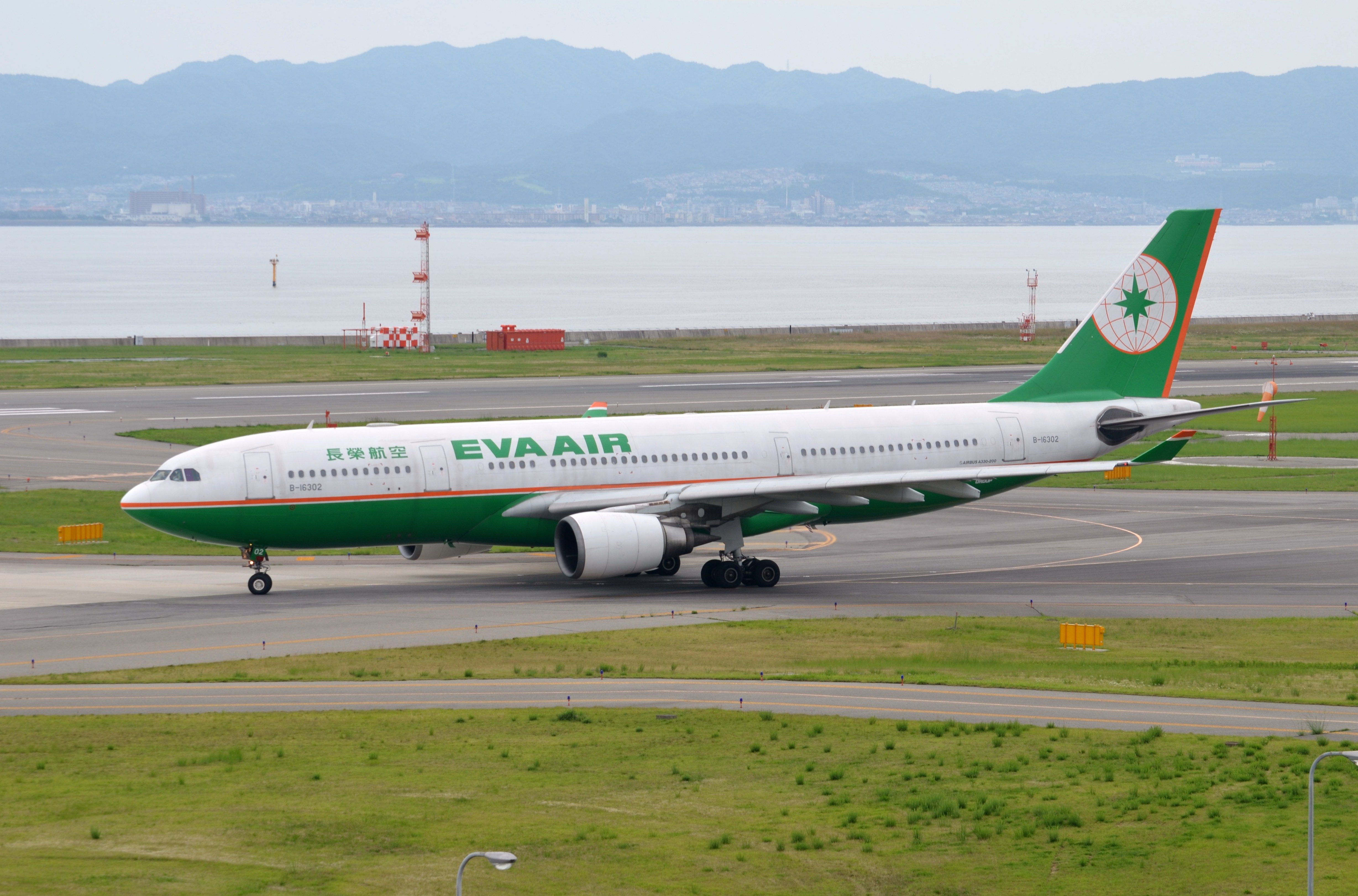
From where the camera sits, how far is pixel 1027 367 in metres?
126

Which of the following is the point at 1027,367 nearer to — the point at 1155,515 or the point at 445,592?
the point at 1155,515

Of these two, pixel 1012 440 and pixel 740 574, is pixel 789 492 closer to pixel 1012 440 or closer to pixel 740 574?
pixel 740 574

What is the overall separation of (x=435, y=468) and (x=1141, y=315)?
28.1m

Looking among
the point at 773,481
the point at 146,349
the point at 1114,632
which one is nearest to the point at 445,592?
the point at 773,481

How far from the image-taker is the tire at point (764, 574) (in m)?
50.6

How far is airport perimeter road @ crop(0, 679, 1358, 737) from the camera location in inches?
1283

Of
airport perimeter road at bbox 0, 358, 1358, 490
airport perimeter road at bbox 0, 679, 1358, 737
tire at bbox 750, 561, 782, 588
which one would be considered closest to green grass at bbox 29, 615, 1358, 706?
airport perimeter road at bbox 0, 679, 1358, 737

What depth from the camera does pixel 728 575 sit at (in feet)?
166

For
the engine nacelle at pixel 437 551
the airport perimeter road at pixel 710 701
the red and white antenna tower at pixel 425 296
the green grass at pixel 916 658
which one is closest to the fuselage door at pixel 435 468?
the engine nacelle at pixel 437 551

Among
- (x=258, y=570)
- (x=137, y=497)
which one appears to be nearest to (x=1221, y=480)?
(x=258, y=570)

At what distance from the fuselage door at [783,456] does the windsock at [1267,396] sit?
37261mm

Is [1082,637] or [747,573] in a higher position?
[747,573]

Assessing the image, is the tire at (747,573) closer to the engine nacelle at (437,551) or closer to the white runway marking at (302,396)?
the engine nacelle at (437,551)

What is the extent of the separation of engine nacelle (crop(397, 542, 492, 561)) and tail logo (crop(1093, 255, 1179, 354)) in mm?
25405
